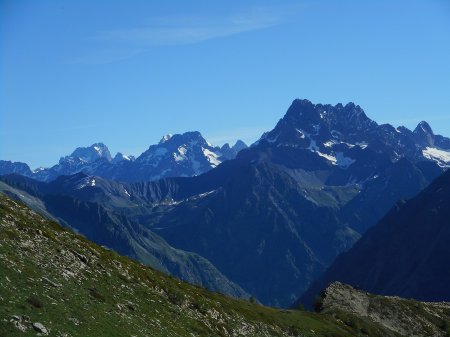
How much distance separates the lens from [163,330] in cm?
5862

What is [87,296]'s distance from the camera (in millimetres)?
56375

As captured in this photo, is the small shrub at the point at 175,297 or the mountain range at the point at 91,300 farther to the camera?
the small shrub at the point at 175,297

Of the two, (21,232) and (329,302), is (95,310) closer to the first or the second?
(21,232)

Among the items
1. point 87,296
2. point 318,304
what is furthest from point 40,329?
point 318,304

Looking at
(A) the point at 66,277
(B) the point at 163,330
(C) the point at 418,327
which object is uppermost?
(A) the point at 66,277

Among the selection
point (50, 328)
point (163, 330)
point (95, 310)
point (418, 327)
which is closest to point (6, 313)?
point (50, 328)

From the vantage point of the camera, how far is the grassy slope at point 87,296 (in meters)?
48.3

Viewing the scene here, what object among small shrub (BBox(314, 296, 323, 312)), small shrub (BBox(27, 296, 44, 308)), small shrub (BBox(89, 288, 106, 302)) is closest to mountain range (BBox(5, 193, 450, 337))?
small shrub (BBox(27, 296, 44, 308))

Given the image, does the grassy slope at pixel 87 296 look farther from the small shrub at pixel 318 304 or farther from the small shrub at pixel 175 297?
the small shrub at pixel 318 304

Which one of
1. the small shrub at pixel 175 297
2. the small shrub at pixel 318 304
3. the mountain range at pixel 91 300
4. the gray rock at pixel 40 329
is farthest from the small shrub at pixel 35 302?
the small shrub at pixel 318 304

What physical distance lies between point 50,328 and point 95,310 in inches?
330

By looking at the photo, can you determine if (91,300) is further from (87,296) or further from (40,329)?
(40,329)

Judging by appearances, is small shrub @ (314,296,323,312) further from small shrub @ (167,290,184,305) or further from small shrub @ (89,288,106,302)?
small shrub @ (89,288,106,302)

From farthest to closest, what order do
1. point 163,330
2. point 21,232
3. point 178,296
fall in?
point 178,296, point 21,232, point 163,330
